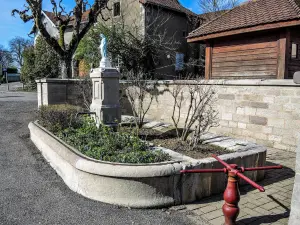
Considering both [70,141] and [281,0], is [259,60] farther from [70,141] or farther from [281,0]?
[70,141]

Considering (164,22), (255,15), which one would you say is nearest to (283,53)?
(255,15)

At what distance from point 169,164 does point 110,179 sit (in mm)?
791

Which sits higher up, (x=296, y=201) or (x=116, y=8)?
(x=116, y=8)

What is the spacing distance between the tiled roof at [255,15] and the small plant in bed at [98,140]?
216 inches

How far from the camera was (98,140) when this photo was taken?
15.6 ft

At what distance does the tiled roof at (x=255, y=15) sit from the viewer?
7547 mm

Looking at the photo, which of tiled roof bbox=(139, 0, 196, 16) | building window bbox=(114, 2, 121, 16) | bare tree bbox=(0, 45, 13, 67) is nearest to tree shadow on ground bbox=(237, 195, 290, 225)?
tiled roof bbox=(139, 0, 196, 16)

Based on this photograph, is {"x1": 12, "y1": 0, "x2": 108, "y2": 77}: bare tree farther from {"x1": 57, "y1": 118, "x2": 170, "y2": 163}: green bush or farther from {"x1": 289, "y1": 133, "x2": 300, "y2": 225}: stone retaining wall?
{"x1": 289, "y1": 133, "x2": 300, "y2": 225}: stone retaining wall

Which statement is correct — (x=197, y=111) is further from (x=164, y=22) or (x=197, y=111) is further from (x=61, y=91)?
(x=164, y=22)

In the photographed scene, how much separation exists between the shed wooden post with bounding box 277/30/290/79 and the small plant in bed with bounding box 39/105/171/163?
5292 millimetres

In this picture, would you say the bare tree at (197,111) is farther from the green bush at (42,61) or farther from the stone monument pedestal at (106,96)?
the green bush at (42,61)

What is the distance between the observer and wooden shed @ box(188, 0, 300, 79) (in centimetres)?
770

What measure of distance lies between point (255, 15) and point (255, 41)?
2.83ft

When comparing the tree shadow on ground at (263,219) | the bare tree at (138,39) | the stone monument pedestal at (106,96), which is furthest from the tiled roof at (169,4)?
the tree shadow on ground at (263,219)
